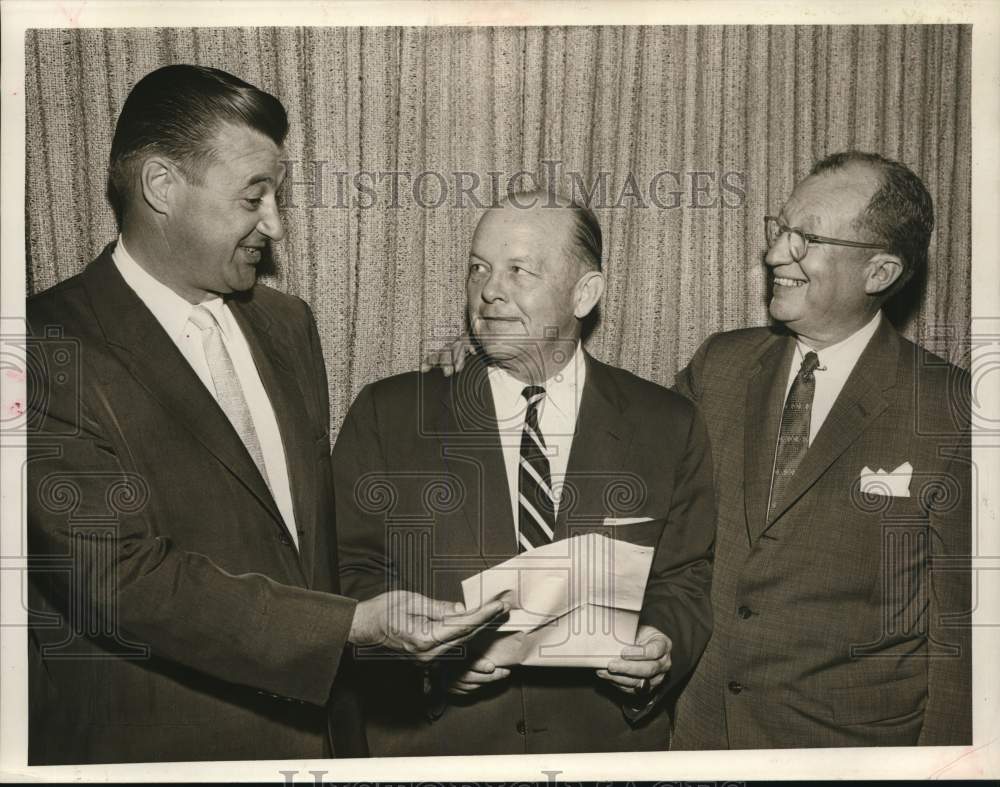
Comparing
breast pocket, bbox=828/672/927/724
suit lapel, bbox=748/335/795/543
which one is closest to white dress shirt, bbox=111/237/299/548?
suit lapel, bbox=748/335/795/543

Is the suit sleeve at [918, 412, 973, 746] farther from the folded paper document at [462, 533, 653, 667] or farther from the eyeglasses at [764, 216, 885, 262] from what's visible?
the folded paper document at [462, 533, 653, 667]

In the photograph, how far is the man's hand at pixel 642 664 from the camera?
2.30m

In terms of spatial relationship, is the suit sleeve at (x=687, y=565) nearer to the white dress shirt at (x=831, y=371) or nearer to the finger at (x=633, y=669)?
the finger at (x=633, y=669)

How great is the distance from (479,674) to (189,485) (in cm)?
77

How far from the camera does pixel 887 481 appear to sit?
2393 millimetres

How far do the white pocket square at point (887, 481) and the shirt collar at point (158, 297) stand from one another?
1.57 metres

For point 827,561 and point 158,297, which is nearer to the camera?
point 158,297

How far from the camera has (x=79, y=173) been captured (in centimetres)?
232

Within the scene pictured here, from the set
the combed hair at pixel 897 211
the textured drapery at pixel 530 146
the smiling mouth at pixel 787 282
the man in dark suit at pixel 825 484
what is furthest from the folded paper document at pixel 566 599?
the combed hair at pixel 897 211

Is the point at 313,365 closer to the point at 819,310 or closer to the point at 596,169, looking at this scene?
the point at 596,169

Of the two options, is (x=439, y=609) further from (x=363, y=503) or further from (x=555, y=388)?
(x=555, y=388)

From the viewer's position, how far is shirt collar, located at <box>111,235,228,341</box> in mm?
2223

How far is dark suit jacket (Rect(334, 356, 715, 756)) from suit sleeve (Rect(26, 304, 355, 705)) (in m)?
0.16

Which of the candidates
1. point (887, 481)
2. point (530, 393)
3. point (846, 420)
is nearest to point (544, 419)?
point (530, 393)
